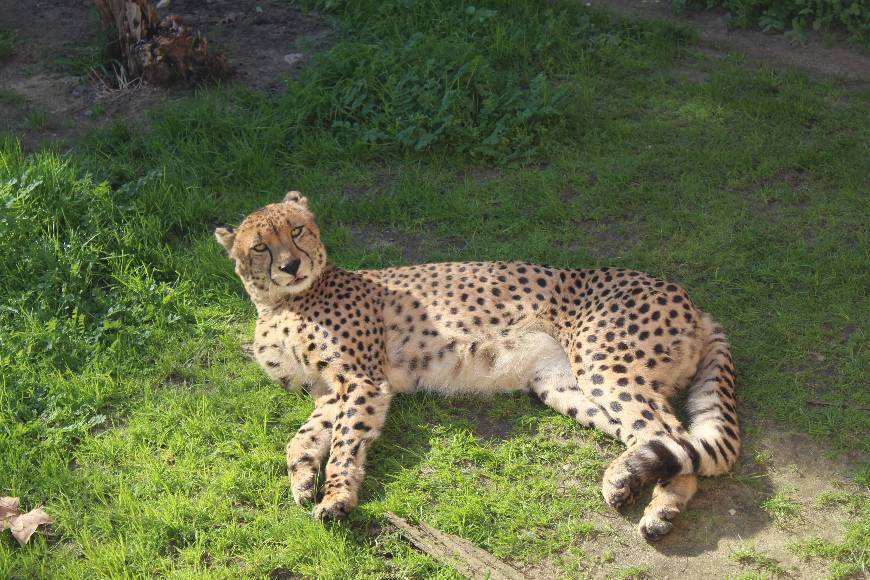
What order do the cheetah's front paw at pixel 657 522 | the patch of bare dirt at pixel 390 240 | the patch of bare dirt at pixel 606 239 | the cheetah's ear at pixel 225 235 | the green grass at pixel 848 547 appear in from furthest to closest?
1. the patch of bare dirt at pixel 390 240
2. the patch of bare dirt at pixel 606 239
3. the cheetah's ear at pixel 225 235
4. the cheetah's front paw at pixel 657 522
5. the green grass at pixel 848 547

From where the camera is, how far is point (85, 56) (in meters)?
7.16

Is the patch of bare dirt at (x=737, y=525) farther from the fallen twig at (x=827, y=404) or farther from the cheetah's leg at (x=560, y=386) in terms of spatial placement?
the cheetah's leg at (x=560, y=386)

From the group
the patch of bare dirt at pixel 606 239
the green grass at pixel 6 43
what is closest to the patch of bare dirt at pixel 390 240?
the patch of bare dirt at pixel 606 239

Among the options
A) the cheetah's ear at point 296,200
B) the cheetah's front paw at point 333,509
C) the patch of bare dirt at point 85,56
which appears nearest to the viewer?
the cheetah's front paw at point 333,509

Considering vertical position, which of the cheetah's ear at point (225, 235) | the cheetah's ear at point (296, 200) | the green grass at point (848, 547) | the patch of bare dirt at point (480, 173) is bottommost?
the green grass at point (848, 547)

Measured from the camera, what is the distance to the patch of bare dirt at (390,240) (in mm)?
5559

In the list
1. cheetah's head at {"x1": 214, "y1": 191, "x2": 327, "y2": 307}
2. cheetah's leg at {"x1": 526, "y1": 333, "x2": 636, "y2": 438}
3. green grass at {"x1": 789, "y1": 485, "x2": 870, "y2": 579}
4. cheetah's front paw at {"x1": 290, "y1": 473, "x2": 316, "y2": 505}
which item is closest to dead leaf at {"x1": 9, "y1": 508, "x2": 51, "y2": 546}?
cheetah's front paw at {"x1": 290, "y1": 473, "x2": 316, "y2": 505}

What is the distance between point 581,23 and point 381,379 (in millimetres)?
4311

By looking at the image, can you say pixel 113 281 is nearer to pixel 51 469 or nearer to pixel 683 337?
pixel 51 469

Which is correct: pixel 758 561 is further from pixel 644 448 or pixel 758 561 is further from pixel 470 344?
pixel 470 344

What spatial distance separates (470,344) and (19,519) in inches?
78.7

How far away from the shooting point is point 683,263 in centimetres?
529

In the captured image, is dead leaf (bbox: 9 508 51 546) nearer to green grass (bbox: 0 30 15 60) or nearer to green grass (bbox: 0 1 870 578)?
green grass (bbox: 0 1 870 578)

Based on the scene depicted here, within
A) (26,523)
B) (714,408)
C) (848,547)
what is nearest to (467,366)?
(714,408)
